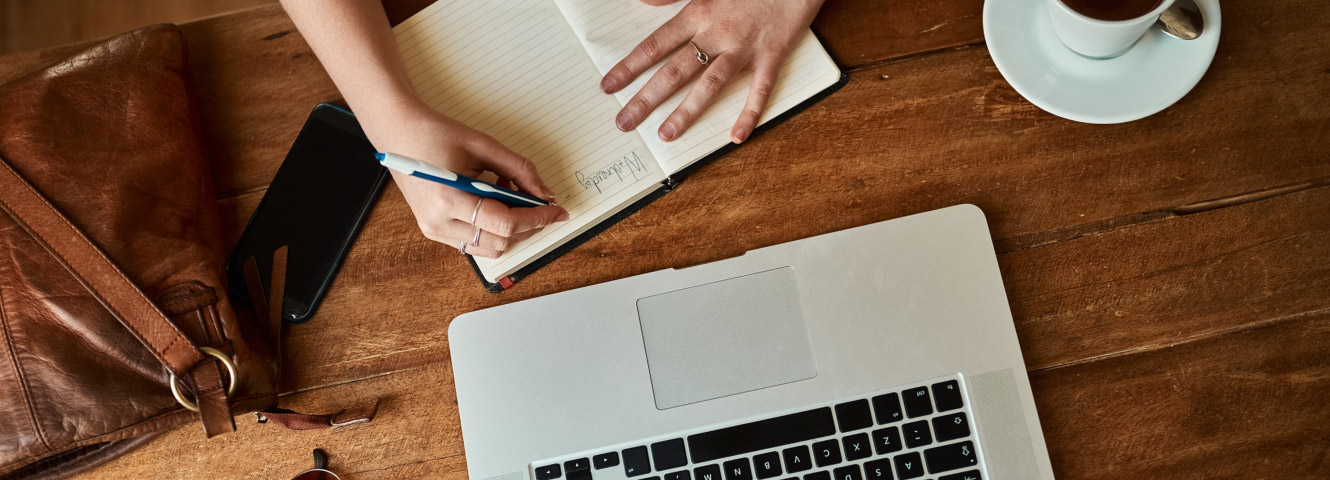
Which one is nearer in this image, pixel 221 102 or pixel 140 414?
pixel 140 414

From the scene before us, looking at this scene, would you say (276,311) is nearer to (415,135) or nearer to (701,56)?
(415,135)

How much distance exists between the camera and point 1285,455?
73 cm

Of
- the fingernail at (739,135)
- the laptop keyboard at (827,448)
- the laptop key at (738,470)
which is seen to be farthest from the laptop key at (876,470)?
the fingernail at (739,135)

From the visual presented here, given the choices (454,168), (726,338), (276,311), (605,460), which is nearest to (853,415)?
(726,338)

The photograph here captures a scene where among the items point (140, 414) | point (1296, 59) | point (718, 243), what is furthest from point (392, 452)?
point (1296, 59)

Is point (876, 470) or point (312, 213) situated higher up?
point (312, 213)

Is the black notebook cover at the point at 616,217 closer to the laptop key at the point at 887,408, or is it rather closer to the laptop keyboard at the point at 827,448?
the laptop keyboard at the point at 827,448

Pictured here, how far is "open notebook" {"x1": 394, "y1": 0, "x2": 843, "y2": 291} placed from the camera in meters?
0.77

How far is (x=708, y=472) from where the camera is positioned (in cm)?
71

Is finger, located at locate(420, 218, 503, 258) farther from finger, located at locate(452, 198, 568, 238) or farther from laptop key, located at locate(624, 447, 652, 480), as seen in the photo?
laptop key, located at locate(624, 447, 652, 480)

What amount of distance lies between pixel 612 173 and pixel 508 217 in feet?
0.41

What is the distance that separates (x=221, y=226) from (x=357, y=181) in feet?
0.51

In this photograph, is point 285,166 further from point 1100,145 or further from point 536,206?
point 1100,145

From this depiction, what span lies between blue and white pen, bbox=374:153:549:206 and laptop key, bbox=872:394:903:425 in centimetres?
38
